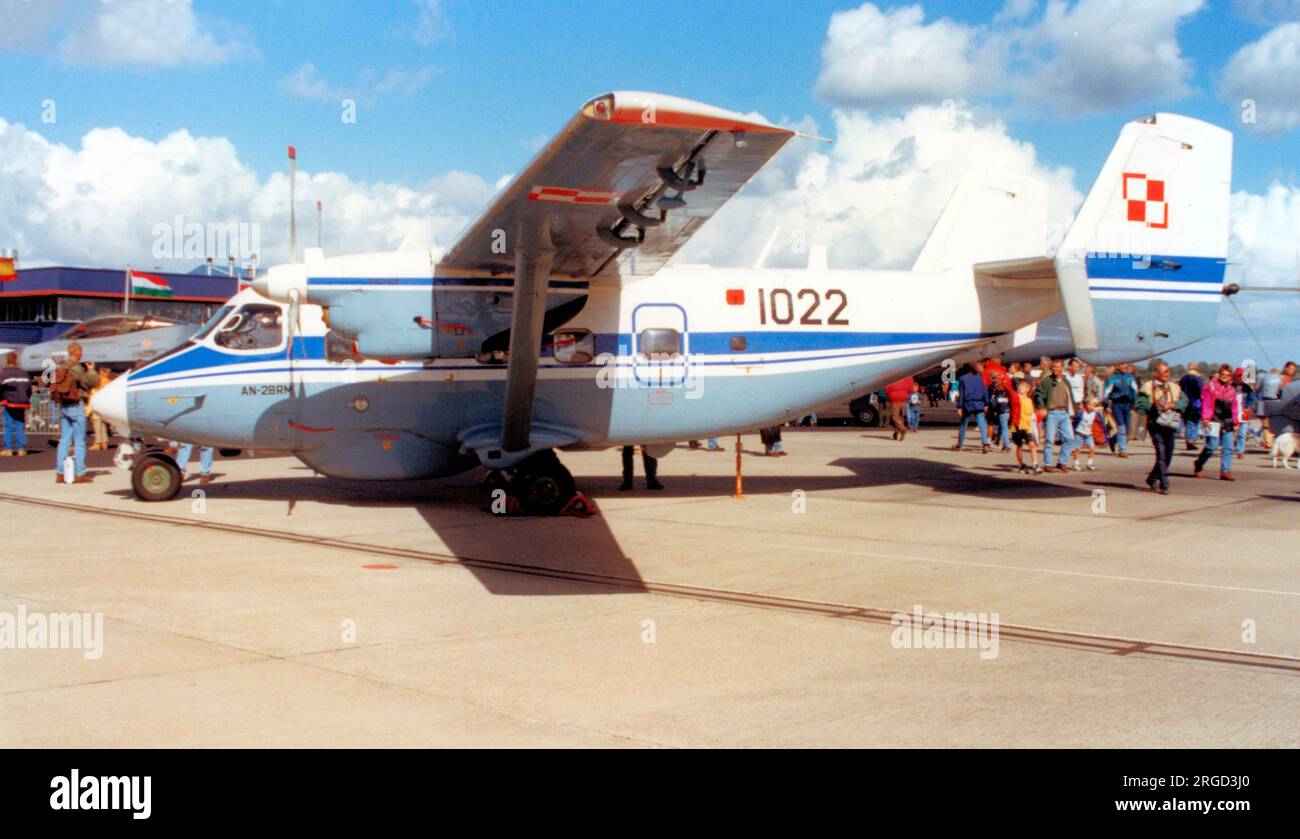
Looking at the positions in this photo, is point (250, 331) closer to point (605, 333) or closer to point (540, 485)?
point (540, 485)

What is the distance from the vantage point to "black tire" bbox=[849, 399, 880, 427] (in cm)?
3341

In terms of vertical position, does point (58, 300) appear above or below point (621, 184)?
above

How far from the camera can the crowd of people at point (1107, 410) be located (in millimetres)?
16797

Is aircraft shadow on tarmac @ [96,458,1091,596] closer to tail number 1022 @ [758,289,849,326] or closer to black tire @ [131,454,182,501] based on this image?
black tire @ [131,454,182,501]

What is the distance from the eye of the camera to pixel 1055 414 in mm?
19625

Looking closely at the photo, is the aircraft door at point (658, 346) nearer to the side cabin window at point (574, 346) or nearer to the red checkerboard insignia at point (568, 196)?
the side cabin window at point (574, 346)

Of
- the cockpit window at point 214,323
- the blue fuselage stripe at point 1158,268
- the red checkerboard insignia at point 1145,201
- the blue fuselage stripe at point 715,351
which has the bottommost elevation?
the blue fuselage stripe at point 715,351

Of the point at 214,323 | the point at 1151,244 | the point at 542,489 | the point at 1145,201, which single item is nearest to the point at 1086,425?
the point at 1151,244

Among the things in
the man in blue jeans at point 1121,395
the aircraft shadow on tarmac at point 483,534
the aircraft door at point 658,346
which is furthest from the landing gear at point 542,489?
the man in blue jeans at point 1121,395

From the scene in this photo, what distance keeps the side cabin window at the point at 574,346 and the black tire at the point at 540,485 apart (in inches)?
52.3

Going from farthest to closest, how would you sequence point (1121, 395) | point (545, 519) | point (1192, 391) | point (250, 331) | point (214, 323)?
point (1121, 395) < point (1192, 391) < point (214, 323) < point (250, 331) < point (545, 519)

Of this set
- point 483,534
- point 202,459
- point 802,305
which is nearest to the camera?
point 483,534

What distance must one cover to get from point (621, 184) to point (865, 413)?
81.5ft
